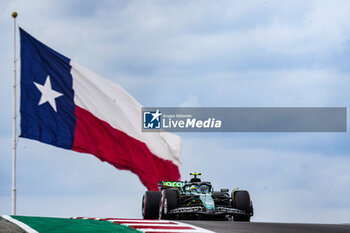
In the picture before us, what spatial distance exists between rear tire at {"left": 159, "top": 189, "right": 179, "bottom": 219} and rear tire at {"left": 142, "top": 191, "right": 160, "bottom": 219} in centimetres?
67

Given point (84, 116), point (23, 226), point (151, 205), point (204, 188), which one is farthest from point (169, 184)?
point (23, 226)

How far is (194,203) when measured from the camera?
2458 centimetres

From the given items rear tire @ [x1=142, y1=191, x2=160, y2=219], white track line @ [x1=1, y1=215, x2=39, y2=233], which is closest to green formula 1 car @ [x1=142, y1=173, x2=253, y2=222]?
rear tire @ [x1=142, y1=191, x2=160, y2=219]

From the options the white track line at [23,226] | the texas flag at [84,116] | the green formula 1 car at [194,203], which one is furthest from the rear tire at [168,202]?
the white track line at [23,226]

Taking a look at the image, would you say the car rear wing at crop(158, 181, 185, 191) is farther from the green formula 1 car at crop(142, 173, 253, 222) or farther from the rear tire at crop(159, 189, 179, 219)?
the rear tire at crop(159, 189, 179, 219)

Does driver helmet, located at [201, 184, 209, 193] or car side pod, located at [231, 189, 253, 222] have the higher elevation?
driver helmet, located at [201, 184, 209, 193]

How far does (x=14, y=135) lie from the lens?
19.4 m

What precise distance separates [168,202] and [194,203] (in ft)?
4.63

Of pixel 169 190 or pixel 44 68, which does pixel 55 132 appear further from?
pixel 169 190

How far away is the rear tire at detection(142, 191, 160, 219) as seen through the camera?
24.5m

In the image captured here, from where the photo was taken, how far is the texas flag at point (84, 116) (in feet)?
64.7

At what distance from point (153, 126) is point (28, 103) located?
4.66 metres

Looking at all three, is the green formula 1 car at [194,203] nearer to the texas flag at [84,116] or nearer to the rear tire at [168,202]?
the rear tire at [168,202]

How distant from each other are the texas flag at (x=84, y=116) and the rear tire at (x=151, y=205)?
2320mm
